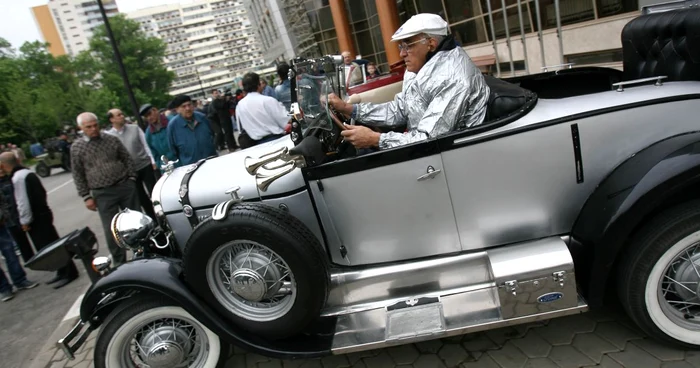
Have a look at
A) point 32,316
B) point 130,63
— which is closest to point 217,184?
point 32,316

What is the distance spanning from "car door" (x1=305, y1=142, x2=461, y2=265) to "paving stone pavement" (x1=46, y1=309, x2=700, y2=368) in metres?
0.65

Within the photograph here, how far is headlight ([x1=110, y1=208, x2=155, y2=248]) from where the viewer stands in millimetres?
2609

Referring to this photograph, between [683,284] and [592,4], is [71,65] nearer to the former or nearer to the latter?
[592,4]

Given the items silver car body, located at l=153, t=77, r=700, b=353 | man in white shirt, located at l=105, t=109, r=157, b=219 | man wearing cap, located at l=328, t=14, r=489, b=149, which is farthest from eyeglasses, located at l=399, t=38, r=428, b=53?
man in white shirt, located at l=105, t=109, r=157, b=219

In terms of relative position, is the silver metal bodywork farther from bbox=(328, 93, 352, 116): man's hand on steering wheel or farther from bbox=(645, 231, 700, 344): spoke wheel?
bbox=(328, 93, 352, 116): man's hand on steering wheel

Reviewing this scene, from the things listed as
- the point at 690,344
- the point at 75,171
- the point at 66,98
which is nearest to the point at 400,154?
the point at 690,344

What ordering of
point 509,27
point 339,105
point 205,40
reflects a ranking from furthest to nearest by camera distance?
point 205,40 < point 509,27 < point 339,105

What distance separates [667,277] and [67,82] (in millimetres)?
61221

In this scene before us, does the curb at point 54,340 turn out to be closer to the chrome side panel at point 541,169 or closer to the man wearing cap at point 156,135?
the man wearing cap at point 156,135

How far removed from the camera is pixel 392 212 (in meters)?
2.28

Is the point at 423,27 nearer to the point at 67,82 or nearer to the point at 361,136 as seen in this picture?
the point at 361,136

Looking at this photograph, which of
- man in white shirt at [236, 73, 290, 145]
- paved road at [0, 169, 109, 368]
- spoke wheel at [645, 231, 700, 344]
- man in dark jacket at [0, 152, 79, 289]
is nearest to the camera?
spoke wheel at [645, 231, 700, 344]

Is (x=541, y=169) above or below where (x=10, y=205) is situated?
below

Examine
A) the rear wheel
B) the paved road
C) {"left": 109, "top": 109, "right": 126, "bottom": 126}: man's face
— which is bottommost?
the paved road
